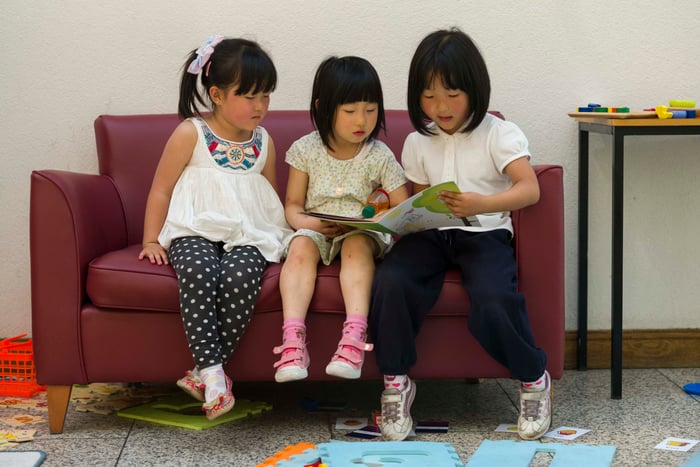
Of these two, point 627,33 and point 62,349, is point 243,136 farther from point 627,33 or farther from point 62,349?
point 627,33

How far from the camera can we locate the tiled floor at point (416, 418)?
1.92 metres

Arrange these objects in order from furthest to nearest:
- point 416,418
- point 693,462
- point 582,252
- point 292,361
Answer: point 582,252
point 416,418
point 292,361
point 693,462

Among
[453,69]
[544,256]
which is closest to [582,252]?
[544,256]

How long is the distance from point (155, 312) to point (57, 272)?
0.23 m

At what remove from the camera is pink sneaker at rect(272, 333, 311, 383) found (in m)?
1.91

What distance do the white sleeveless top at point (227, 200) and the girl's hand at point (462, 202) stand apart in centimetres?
42

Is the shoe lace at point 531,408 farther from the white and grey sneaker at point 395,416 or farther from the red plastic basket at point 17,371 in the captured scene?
the red plastic basket at point 17,371

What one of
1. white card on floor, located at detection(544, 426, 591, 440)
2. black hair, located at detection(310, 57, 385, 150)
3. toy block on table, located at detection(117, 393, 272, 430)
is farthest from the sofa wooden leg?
white card on floor, located at detection(544, 426, 591, 440)

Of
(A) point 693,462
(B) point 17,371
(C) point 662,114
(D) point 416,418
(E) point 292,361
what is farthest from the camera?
(B) point 17,371

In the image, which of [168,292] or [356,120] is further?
[356,120]

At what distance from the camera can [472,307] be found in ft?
6.49

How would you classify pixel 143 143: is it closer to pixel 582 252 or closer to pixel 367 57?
pixel 367 57

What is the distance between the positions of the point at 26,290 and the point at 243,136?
87cm

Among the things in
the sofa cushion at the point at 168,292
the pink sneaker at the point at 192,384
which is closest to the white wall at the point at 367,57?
the sofa cushion at the point at 168,292
